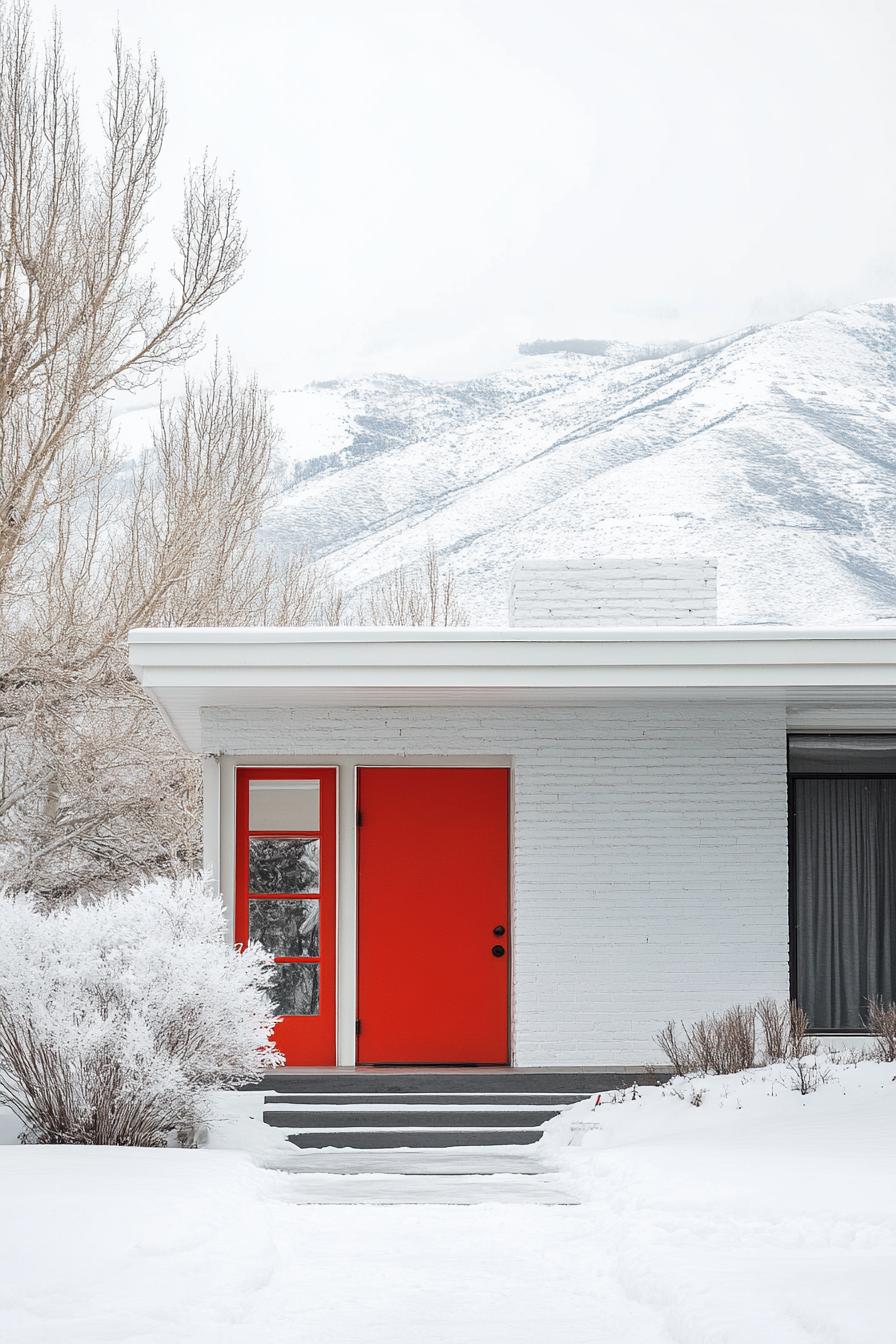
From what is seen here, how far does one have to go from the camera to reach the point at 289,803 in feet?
36.6

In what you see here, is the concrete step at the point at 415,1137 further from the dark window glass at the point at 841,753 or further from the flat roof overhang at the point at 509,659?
the dark window glass at the point at 841,753

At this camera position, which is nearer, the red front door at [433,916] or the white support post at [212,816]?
the white support post at [212,816]

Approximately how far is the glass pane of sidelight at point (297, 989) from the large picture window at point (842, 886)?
3.56 metres

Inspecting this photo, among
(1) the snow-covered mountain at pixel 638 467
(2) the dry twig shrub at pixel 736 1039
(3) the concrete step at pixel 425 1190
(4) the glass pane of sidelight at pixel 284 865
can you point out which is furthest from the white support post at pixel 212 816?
(1) the snow-covered mountain at pixel 638 467

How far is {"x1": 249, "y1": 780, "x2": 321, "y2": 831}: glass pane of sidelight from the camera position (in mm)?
→ 11117

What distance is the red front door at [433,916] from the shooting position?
11023 millimetres

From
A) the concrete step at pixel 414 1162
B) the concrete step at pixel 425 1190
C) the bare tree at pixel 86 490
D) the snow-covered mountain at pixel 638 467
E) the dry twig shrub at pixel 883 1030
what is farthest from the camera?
the snow-covered mountain at pixel 638 467

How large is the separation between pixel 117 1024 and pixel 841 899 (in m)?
5.69

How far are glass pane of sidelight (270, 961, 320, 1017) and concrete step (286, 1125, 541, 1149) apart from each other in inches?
56.5

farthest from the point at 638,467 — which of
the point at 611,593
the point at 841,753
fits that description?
the point at 841,753

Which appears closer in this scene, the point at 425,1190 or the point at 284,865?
the point at 425,1190

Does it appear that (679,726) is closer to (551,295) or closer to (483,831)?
(483,831)

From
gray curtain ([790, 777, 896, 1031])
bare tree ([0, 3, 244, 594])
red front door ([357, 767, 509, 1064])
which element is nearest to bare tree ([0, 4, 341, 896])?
bare tree ([0, 3, 244, 594])

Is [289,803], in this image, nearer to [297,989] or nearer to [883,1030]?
[297,989]
